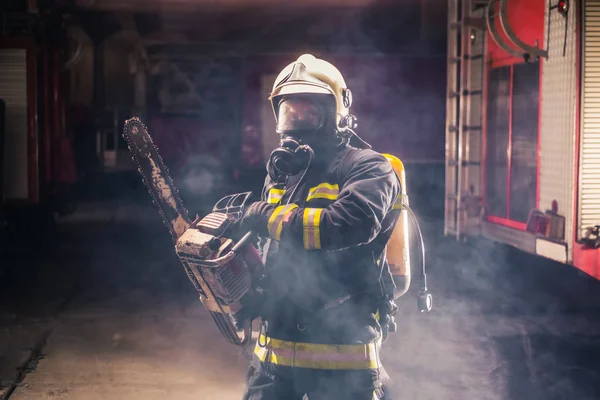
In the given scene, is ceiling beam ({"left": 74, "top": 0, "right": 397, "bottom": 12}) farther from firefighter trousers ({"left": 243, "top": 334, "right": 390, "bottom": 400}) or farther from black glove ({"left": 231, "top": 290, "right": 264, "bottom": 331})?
firefighter trousers ({"left": 243, "top": 334, "right": 390, "bottom": 400})

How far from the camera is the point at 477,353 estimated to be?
17.5ft

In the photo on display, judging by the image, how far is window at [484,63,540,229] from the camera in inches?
316

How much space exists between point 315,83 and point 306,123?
5.9 inches

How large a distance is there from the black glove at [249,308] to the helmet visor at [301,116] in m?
0.62

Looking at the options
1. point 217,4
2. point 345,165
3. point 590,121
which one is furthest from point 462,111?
point 217,4

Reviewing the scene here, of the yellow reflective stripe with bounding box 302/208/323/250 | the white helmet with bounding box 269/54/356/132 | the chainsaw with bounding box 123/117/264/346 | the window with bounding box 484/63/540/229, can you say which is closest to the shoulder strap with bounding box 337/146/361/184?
the white helmet with bounding box 269/54/356/132

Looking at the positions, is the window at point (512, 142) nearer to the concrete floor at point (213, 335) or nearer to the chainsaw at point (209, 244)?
the concrete floor at point (213, 335)

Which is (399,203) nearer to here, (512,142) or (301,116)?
(301,116)

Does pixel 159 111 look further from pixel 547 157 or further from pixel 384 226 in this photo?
pixel 384 226

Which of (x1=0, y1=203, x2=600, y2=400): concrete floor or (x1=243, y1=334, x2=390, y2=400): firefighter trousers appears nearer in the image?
(x1=243, y1=334, x2=390, y2=400): firefighter trousers

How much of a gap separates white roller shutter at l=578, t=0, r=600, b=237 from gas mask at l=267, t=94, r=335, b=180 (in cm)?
428

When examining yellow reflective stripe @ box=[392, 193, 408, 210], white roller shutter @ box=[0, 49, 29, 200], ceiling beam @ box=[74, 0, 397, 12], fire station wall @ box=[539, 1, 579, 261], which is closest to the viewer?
yellow reflective stripe @ box=[392, 193, 408, 210]

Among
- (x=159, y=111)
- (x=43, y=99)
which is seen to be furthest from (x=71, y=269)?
→ (x=159, y=111)

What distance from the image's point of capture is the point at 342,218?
8.38 ft
